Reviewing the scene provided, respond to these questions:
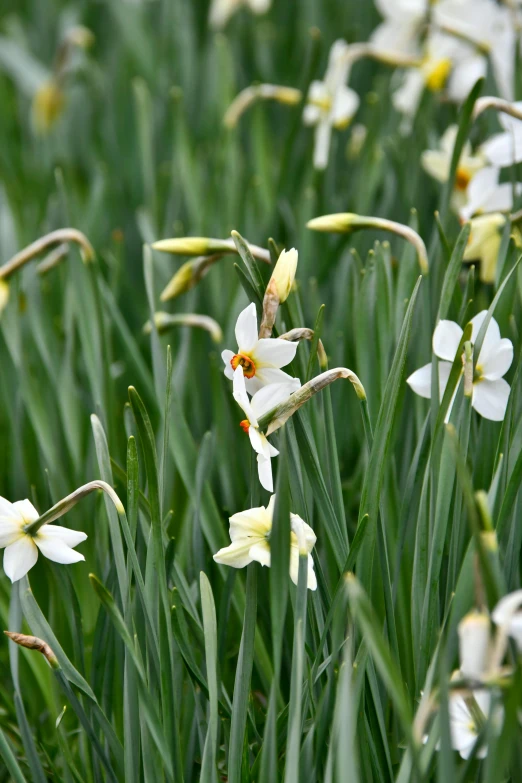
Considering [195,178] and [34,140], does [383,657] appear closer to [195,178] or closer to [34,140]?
[195,178]

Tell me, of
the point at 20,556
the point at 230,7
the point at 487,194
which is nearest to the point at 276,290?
the point at 20,556

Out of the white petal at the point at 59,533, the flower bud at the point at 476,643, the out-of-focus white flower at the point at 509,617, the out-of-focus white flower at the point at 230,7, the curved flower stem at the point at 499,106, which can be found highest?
the out-of-focus white flower at the point at 230,7

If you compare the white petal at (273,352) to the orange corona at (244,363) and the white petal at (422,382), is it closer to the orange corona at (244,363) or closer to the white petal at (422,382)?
the orange corona at (244,363)

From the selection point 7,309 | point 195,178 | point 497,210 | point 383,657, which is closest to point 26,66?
point 195,178

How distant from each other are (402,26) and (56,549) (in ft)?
4.91

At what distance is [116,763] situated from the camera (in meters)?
0.90

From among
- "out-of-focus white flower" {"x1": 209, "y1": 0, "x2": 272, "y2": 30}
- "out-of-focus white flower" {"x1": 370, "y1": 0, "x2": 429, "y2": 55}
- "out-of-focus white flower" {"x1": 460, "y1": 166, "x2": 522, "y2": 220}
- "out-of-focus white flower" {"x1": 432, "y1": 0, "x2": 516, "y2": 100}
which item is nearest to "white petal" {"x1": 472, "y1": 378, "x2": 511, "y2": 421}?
"out-of-focus white flower" {"x1": 460, "y1": 166, "x2": 522, "y2": 220}

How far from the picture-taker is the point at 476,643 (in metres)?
0.53

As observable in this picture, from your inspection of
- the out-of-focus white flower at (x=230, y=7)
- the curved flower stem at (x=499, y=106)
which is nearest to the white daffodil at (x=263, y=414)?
the curved flower stem at (x=499, y=106)

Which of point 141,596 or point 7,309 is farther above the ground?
point 7,309

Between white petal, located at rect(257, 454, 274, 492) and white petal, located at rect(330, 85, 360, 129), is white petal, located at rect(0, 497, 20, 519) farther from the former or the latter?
white petal, located at rect(330, 85, 360, 129)

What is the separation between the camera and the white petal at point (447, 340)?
33.0 inches

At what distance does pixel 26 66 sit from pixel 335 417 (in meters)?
A: 1.95

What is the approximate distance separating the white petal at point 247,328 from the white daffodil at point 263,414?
0.14ft
